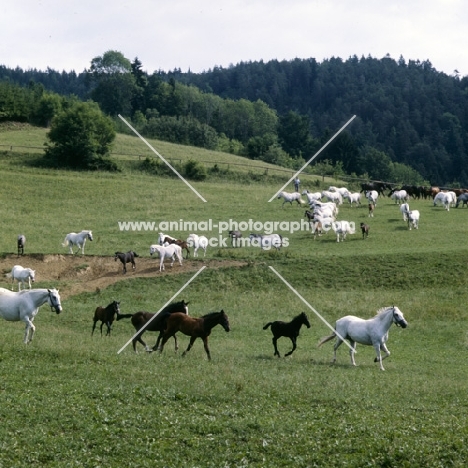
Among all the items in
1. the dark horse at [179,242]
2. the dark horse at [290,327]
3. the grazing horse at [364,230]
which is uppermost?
the grazing horse at [364,230]

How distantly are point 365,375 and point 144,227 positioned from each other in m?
32.3

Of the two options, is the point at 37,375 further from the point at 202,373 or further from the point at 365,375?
the point at 365,375

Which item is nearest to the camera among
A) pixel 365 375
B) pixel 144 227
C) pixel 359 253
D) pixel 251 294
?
pixel 365 375

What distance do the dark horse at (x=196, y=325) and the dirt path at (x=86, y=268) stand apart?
49.8 ft

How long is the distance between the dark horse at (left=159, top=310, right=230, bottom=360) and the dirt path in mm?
15164

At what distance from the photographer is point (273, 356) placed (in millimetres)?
23266

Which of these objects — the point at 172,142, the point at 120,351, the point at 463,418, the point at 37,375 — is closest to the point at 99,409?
the point at 37,375

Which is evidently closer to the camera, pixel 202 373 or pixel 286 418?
pixel 286 418

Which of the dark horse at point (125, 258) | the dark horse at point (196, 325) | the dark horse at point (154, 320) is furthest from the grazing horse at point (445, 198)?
the dark horse at point (196, 325)

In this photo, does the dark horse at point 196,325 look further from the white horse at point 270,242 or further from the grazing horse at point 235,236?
the grazing horse at point 235,236

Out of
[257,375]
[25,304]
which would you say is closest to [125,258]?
[25,304]

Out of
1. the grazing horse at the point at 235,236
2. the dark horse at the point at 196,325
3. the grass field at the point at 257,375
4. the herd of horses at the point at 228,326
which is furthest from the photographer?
the grazing horse at the point at 235,236

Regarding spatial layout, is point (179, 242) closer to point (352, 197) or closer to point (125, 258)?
point (125, 258)

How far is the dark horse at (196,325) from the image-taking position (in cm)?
2123
